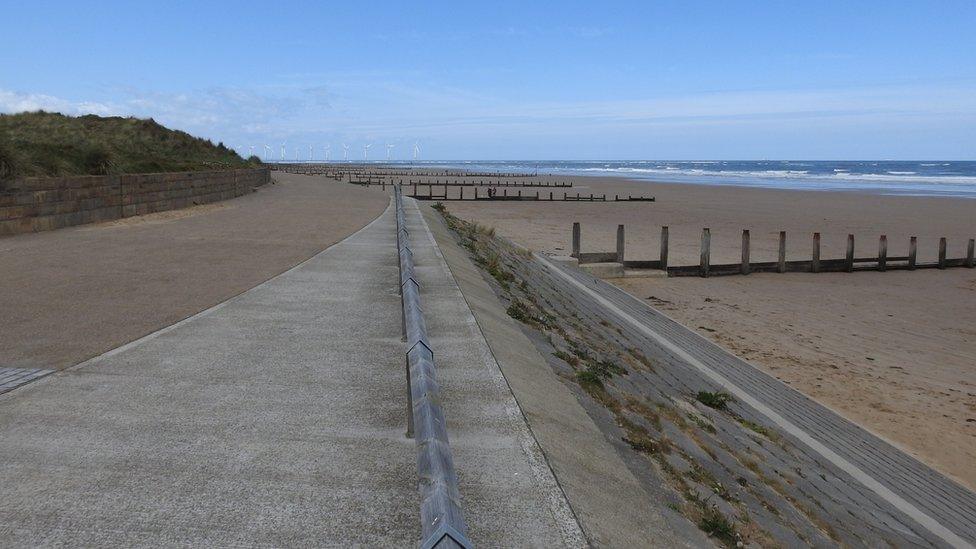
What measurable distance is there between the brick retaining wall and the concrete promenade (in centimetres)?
952

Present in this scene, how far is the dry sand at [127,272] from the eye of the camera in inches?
270

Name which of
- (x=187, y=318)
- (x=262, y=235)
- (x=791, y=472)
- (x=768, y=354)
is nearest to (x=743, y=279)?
(x=768, y=354)

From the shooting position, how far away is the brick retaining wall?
46.9 feet

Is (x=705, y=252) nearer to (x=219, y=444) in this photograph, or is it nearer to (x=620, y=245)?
(x=620, y=245)

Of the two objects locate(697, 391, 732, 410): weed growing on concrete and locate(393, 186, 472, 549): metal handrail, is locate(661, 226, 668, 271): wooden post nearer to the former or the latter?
locate(697, 391, 732, 410): weed growing on concrete

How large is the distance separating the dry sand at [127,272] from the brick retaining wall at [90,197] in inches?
14.2

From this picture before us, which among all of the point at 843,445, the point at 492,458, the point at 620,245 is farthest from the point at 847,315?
the point at 492,458

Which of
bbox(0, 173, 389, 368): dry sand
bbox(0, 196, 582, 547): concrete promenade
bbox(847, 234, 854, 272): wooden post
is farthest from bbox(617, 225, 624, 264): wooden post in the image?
bbox(0, 196, 582, 547): concrete promenade

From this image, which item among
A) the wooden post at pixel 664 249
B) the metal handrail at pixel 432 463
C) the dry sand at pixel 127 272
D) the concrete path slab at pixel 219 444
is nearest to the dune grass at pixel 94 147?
the dry sand at pixel 127 272

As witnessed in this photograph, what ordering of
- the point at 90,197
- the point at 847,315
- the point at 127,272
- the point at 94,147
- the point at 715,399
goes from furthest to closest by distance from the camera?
the point at 94,147 < the point at 847,315 < the point at 90,197 < the point at 127,272 < the point at 715,399

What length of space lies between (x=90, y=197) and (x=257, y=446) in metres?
14.8

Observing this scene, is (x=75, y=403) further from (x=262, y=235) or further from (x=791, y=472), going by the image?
(x=262, y=235)

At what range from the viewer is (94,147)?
62.2 feet

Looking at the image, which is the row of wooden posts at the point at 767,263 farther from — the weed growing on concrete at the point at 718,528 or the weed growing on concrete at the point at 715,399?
the weed growing on concrete at the point at 718,528
